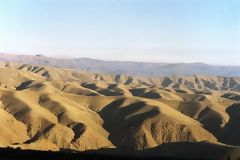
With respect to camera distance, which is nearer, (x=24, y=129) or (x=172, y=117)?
(x=24, y=129)

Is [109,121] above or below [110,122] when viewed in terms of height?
above

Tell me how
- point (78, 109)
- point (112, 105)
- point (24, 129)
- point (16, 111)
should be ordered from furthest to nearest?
point (112, 105) < point (78, 109) < point (16, 111) < point (24, 129)

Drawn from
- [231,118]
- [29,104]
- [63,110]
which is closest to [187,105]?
[231,118]

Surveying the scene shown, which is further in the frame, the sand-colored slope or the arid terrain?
the sand-colored slope

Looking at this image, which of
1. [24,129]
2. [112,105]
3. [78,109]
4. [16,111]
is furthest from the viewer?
[112,105]

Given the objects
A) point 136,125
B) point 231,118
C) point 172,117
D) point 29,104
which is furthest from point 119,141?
point 231,118

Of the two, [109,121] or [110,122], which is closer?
[110,122]

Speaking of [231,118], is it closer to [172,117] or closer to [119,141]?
[172,117]

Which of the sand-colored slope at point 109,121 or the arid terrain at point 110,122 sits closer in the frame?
the arid terrain at point 110,122

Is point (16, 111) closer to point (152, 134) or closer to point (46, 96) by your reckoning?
point (46, 96)
